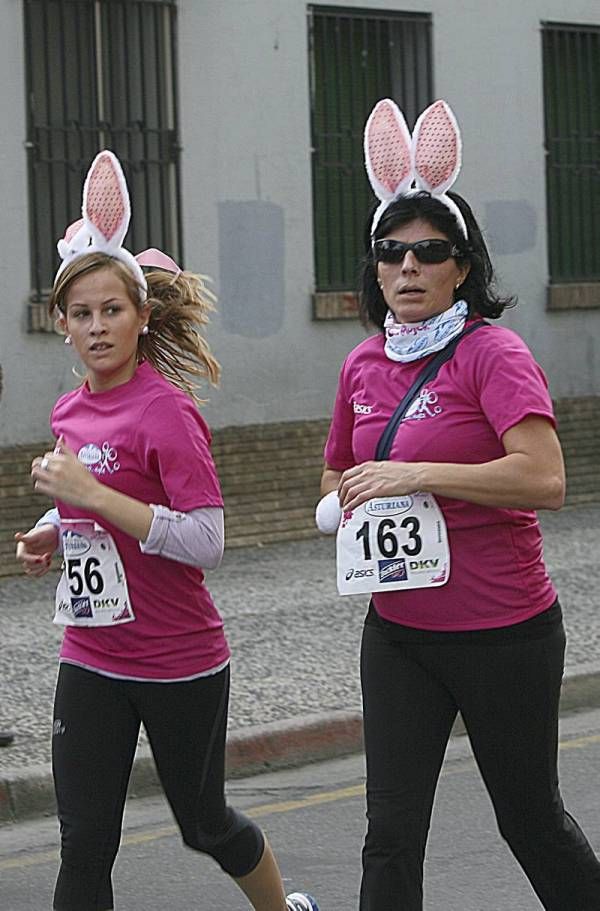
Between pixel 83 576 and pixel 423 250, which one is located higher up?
pixel 423 250

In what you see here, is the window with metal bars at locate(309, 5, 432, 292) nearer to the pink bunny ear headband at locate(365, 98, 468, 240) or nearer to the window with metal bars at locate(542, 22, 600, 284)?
the window with metal bars at locate(542, 22, 600, 284)

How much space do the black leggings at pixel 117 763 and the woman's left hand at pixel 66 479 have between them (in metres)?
0.45

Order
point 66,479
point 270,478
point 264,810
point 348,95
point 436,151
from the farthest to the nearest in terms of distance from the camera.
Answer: point 348,95
point 270,478
point 264,810
point 436,151
point 66,479

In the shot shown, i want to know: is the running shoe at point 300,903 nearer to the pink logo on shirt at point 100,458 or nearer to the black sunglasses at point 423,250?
the pink logo on shirt at point 100,458

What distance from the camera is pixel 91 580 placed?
4.58 meters

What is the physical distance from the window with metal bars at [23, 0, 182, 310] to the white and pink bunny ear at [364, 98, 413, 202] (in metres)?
8.11

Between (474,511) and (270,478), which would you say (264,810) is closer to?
(474,511)

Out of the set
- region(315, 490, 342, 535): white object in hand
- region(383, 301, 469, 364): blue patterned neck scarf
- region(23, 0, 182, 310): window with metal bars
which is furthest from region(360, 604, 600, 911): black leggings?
region(23, 0, 182, 310): window with metal bars

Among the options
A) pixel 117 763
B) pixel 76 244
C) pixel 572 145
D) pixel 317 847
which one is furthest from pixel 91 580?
pixel 572 145

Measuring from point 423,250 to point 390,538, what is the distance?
64 centimetres

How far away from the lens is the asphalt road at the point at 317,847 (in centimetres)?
589

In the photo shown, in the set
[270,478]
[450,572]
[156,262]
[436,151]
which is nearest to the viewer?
[450,572]

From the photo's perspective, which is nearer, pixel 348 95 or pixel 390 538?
pixel 390 538

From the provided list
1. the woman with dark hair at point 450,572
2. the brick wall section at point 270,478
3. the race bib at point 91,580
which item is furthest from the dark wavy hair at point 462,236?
the brick wall section at point 270,478
